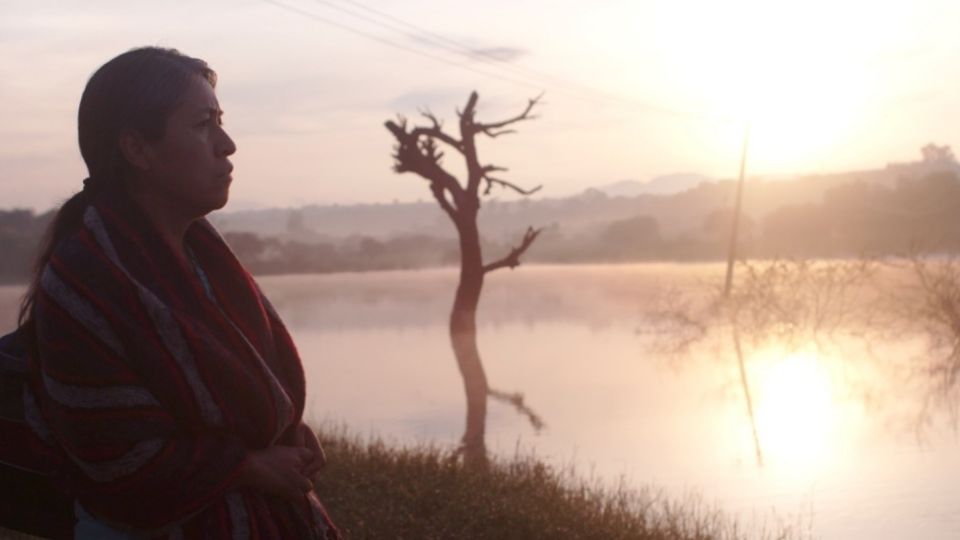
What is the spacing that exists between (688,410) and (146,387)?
13.5 meters

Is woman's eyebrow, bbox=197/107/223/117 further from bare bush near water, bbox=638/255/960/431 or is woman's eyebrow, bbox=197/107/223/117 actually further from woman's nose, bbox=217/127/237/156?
bare bush near water, bbox=638/255/960/431

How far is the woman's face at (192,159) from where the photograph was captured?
8.73 ft

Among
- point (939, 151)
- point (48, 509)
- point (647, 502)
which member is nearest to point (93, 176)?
point (48, 509)

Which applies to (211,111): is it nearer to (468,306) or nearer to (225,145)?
(225,145)

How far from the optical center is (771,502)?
400 inches

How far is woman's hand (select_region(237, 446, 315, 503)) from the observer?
8.63 feet

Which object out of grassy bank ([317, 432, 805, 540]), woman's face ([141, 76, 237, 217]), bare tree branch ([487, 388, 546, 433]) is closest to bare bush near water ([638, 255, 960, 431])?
bare tree branch ([487, 388, 546, 433])

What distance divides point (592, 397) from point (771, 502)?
256 inches

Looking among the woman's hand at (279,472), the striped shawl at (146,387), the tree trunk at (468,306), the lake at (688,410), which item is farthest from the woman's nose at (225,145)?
the tree trunk at (468,306)

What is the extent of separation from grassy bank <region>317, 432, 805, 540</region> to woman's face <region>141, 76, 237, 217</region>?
180 inches

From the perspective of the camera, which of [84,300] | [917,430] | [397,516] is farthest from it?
[917,430]

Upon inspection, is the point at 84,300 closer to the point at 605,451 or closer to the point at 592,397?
the point at 605,451

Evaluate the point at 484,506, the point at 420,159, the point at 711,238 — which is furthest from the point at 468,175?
the point at 711,238

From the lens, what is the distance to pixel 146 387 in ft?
8.24
